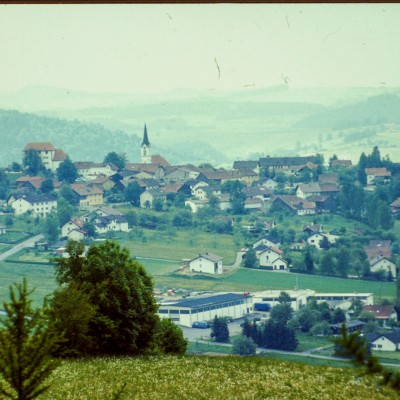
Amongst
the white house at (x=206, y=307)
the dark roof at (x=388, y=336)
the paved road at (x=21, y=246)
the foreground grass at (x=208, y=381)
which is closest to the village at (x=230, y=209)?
the white house at (x=206, y=307)

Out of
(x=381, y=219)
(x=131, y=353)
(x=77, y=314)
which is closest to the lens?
(x=77, y=314)

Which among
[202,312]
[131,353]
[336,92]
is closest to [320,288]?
[202,312]

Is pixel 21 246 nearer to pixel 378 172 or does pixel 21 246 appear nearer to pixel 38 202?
pixel 38 202

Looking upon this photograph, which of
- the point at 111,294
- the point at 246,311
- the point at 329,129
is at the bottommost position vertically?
the point at 246,311

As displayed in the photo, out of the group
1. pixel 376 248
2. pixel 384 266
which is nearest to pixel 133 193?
pixel 376 248

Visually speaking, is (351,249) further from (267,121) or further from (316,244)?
(267,121)
